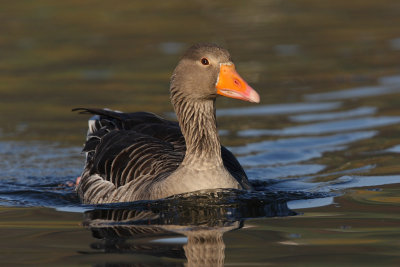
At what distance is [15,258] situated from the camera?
8.12 m

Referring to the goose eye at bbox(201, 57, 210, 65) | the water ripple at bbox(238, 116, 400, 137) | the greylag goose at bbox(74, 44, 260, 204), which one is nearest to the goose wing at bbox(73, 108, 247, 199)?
the greylag goose at bbox(74, 44, 260, 204)

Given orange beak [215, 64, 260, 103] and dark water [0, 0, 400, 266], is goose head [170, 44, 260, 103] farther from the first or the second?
dark water [0, 0, 400, 266]

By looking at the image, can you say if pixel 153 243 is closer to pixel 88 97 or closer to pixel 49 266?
pixel 49 266

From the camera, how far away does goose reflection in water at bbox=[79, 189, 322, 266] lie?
8.21 meters

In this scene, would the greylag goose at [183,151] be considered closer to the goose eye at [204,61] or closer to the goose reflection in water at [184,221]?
the goose eye at [204,61]

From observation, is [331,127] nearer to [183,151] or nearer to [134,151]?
[183,151]

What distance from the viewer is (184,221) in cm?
959

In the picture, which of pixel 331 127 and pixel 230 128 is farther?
pixel 230 128

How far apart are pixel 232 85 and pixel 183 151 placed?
5.79 ft

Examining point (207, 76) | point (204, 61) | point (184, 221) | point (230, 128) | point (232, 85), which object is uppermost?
point (230, 128)

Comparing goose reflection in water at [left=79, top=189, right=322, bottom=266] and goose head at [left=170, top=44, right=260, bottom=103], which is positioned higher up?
goose head at [left=170, top=44, right=260, bottom=103]

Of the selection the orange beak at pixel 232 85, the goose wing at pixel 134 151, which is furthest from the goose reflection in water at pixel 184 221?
the orange beak at pixel 232 85

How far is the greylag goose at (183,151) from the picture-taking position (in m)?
10.2

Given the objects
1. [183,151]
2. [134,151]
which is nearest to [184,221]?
[134,151]
